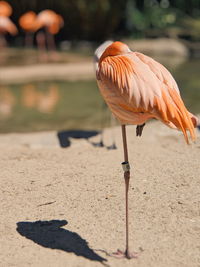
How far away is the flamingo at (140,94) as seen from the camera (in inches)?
110

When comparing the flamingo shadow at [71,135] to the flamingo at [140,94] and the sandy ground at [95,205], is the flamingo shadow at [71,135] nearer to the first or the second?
the sandy ground at [95,205]

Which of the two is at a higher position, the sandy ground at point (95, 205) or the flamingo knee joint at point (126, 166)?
the flamingo knee joint at point (126, 166)

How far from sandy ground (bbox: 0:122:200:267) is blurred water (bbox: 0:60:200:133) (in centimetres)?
185

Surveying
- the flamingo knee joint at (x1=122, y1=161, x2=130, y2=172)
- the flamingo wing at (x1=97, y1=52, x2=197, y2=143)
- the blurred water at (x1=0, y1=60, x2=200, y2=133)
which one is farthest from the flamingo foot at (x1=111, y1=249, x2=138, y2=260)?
the blurred water at (x1=0, y1=60, x2=200, y2=133)

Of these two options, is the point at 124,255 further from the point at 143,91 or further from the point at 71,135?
the point at 71,135

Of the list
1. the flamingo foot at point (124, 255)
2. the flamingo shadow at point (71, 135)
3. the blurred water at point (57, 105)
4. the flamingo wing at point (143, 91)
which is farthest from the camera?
the blurred water at point (57, 105)

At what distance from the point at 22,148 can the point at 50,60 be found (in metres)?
8.58

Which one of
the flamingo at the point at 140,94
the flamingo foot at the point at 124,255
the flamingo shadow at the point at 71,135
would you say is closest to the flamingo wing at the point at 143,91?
the flamingo at the point at 140,94

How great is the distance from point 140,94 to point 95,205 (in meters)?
1.32

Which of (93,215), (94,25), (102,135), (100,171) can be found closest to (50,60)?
(94,25)

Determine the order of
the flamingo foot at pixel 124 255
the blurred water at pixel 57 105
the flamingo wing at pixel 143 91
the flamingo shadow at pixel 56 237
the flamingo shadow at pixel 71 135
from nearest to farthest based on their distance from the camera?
the flamingo wing at pixel 143 91 → the flamingo foot at pixel 124 255 → the flamingo shadow at pixel 56 237 → the flamingo shadow at pixel 71 135 → the blurred water at pixel 57 105

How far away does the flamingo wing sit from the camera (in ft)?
9.12

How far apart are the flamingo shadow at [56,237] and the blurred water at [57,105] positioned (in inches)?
144

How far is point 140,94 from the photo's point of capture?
9.21 ft
